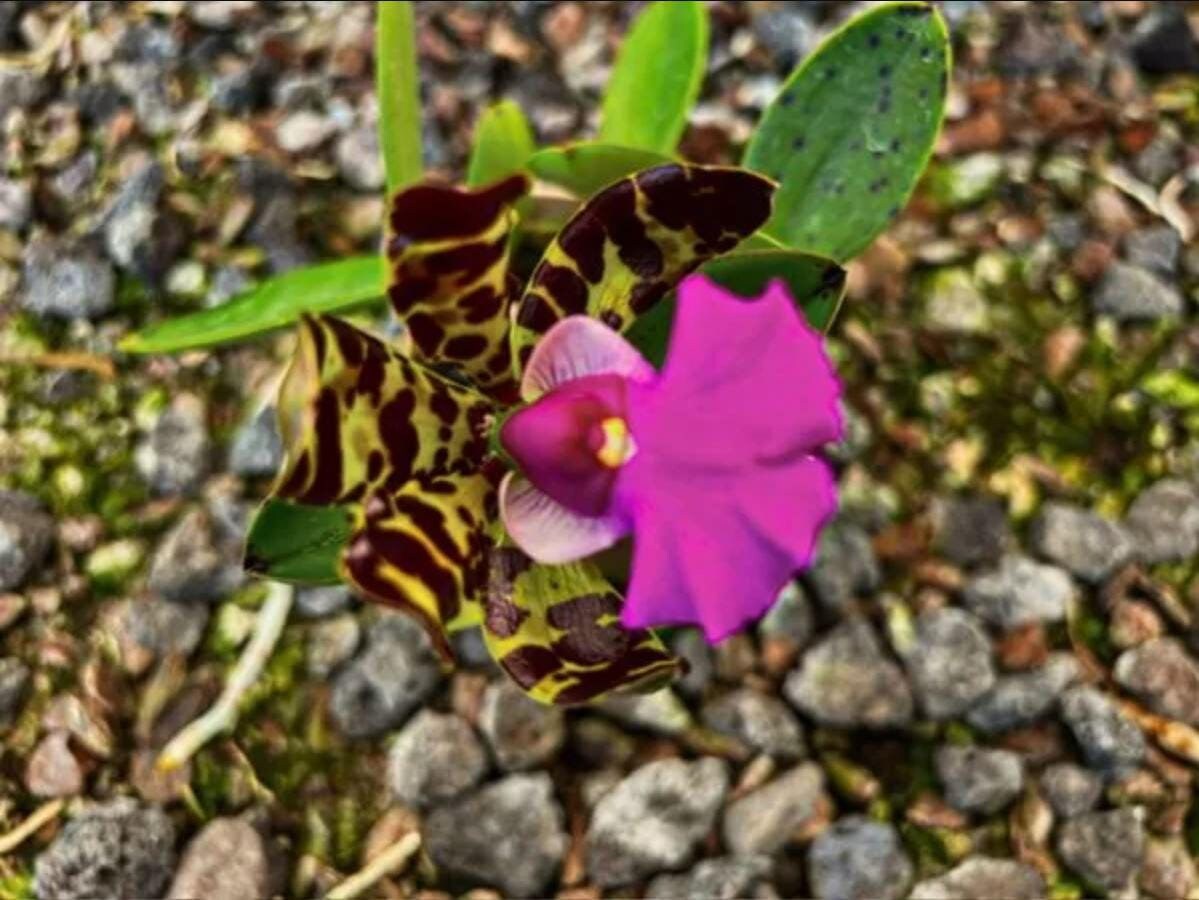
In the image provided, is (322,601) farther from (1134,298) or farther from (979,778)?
(1134,298)

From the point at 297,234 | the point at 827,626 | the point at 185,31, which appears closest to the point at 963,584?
the point at 827,626

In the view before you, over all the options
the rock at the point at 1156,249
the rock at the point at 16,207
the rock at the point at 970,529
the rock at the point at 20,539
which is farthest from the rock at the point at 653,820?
the rock at the point at 16,207

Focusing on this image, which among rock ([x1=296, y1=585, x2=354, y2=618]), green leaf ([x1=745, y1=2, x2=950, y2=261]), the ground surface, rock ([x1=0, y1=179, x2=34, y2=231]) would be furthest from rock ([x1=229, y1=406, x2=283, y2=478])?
green leaf ([x1=745, y1=2, x2=950, y2=261])

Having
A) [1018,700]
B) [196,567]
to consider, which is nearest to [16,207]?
[196,567]

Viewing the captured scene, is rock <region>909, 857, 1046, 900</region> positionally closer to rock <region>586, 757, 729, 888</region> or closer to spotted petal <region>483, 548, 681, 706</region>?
rock <region>586, 757, 729, 888</region>

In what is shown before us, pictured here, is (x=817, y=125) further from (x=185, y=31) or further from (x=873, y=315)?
(x=185, y=31)

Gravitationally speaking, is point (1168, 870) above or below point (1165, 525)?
below

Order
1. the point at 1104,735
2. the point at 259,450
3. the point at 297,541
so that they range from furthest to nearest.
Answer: the point at 259,450
the point at 1104,735
the point at 297,541

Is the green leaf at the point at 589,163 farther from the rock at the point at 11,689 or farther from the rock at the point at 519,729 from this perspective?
the rock at the point at 11,689
